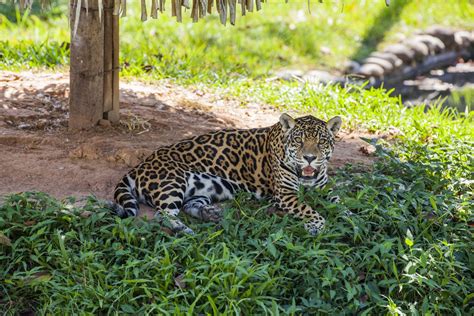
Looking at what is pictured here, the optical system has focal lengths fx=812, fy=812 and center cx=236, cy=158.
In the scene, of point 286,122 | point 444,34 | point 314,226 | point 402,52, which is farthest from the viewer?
point 444,34

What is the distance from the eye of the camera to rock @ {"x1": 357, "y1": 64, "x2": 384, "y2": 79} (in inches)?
477

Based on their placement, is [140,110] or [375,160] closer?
[375,160]

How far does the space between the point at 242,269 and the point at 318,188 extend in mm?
1506

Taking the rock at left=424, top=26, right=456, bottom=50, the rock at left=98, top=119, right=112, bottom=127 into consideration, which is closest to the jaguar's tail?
the rock at left=98, top=119, right=112, bottom=127

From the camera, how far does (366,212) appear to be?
6246mm

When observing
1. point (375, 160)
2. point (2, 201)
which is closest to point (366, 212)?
point (375, 160)

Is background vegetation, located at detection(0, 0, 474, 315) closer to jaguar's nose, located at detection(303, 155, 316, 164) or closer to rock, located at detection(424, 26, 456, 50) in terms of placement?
jaguar's nose, located at detection(303, 155, 316, 164)

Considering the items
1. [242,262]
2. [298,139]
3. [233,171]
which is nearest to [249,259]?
[242,262]

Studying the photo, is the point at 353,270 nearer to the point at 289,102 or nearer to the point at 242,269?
the point at 242,269

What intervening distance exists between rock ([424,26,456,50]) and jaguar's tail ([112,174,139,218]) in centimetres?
896

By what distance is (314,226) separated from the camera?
19.7ft

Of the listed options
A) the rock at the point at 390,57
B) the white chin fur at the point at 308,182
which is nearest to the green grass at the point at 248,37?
the rock at the point at 390,57

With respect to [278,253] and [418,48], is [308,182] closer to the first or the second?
→ [278,253]

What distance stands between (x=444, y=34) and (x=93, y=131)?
8473 millimetres
